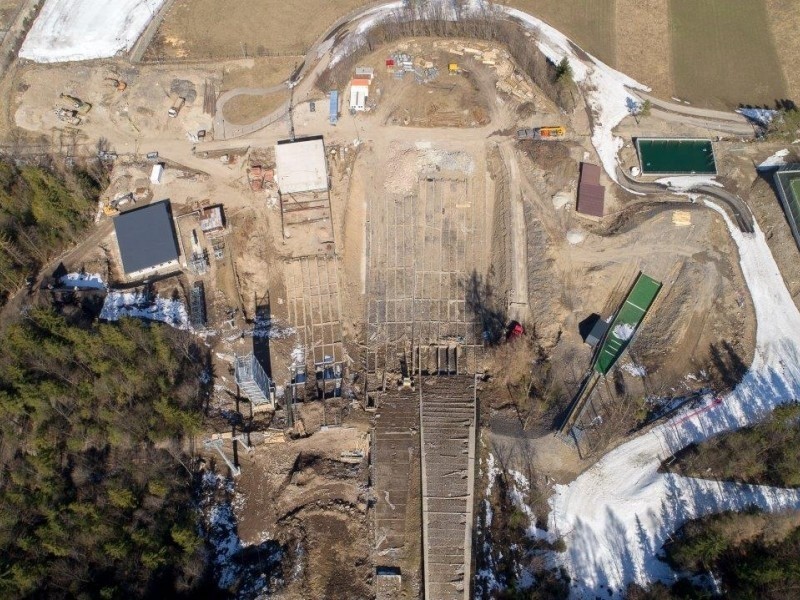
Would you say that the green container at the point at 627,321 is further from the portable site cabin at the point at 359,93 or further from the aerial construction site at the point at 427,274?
the portable site cabin at the point at 359,93

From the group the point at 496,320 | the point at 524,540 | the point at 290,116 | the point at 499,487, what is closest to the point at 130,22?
the point at 290,116

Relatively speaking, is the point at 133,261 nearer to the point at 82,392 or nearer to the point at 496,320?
the point at 82,392

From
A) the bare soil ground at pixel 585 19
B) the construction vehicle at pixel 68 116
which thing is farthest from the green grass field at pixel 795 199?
the construction vehicle at pixel 68 116

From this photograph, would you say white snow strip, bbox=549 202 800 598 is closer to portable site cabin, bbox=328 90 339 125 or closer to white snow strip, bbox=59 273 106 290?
portable site cabin, bbox=328 90 339 125

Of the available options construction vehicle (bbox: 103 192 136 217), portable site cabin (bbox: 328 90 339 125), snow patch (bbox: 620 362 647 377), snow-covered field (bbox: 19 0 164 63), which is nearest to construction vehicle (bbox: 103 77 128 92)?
snow-covered field (bbox: 19 0 164 63)

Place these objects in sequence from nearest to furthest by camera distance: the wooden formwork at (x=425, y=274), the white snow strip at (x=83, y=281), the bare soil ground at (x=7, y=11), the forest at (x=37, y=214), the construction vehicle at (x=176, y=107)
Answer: the wooden formwork at (x=425, y=274) < the forest at (x=37, y=214) < the white snow strip at (x=83, y=281) < the construction vehicle at (x=176, y=107) < the bare soil ground at (x=7, y=11)

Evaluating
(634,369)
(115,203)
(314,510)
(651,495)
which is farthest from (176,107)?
(651,495)
